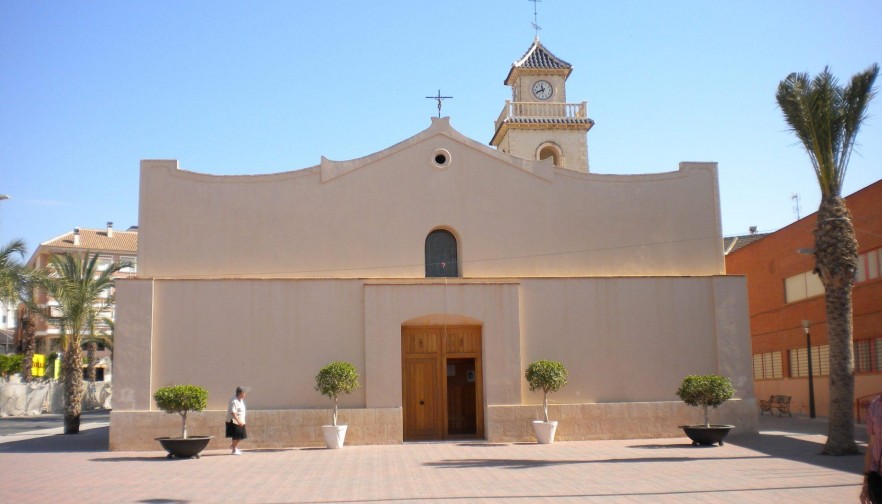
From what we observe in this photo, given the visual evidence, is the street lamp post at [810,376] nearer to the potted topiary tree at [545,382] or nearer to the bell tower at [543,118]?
the bell tower at [543,118]

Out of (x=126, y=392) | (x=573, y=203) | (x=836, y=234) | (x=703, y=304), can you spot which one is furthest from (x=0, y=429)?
(x=836, y=234)

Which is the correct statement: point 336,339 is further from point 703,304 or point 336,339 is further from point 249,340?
point 703,304

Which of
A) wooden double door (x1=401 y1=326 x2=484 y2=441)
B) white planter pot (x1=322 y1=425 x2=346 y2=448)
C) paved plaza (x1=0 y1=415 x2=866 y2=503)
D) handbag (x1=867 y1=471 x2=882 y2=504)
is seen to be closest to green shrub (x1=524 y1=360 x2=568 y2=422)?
paved plaza (x1=0 y1=415 x2=866 y2=503)

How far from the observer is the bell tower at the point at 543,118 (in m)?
34.7

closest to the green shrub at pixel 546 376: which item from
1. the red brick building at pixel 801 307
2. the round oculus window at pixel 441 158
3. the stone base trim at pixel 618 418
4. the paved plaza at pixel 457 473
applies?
the stone base trim at pixel 618 418

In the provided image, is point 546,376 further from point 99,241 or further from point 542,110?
point 99,241

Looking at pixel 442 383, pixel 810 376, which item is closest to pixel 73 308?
pixel 442 383

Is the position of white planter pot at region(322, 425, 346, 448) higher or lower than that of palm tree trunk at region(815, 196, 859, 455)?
lower

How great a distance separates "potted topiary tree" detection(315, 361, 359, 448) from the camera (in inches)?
849

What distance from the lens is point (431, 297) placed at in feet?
76.8

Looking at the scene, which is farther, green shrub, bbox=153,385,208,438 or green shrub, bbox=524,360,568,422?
green shrub, bbox=524,360,568,422

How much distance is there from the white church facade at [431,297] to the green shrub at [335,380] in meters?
0.95

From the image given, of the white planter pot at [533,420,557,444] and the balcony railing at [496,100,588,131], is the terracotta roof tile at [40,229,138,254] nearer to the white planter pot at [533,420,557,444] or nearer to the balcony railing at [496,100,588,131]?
the balcony railing at [496,100,588,131]

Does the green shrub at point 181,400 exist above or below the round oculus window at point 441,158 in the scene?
below
